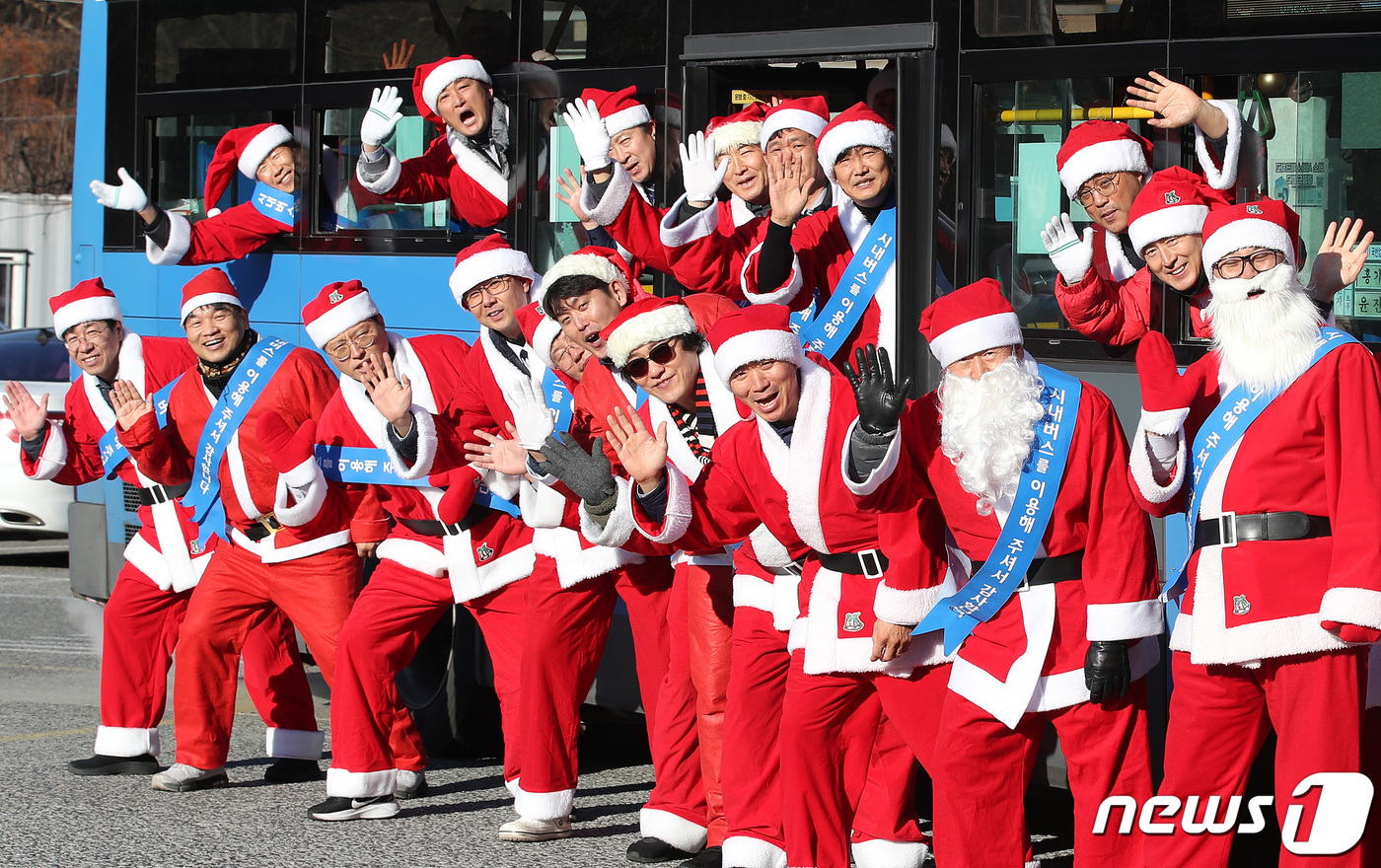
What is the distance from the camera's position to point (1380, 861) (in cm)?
475

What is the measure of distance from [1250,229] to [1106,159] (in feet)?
2.38

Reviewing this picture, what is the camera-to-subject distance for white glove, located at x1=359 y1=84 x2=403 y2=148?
718 cm

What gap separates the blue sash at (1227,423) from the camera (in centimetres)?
461

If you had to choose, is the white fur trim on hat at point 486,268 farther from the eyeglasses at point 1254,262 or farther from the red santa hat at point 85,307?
the eyeglasses at point 1254,262

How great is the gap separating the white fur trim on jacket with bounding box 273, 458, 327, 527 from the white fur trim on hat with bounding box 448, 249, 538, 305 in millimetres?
817

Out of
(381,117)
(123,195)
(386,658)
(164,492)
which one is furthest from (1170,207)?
(123,195)

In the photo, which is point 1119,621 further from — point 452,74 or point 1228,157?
point 452,74

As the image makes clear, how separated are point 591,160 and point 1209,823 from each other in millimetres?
2978

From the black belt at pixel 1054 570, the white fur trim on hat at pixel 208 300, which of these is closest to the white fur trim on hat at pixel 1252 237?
the black belt at pixel 1054 570

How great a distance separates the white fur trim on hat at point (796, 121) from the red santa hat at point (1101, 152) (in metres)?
1.00

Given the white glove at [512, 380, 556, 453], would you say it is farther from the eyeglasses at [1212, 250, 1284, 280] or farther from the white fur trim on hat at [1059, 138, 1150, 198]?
the eyeglasses at [1212, 250, 1284, 280]

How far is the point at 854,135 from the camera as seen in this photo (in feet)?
19.5

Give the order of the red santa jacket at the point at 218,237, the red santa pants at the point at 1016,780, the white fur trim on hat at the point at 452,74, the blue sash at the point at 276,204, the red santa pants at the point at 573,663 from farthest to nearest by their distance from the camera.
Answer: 1. the red santa jacket at the point at 218,237
2. the blue sash at the point at 276,204
3. the white fur trim on hat at the point at 452,74
4. the red santa pants at the point at 573,663
5. the red santa pants at the point at 1016,780

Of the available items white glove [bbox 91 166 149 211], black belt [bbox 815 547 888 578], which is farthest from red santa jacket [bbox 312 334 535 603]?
white glove [bbox 91 166 149 211]
